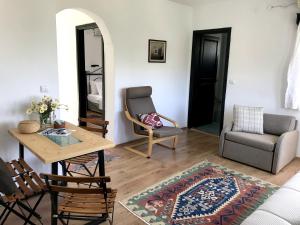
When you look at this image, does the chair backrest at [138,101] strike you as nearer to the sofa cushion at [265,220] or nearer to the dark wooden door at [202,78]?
the dark wooden door at [202,78]

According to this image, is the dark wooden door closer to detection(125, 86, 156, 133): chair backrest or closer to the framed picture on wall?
the framed picture on wall

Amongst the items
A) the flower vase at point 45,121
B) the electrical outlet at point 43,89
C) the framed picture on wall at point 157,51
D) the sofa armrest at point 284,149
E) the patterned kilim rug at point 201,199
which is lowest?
the patterned kilim rug at point 201,199

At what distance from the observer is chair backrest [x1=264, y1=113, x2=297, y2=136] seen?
142 inches

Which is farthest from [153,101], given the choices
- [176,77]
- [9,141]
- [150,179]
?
[9,141]

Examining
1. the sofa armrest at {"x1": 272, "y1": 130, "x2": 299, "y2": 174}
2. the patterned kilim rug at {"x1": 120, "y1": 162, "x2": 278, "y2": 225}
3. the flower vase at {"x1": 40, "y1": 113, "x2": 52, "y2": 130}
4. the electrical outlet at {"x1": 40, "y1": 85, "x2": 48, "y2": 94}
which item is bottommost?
the patterned kilim rug at {"x1": 120, "y1": 162, "x2": 278, "y2": 225}

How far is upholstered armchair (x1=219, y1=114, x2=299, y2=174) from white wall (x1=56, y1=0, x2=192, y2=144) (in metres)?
1.57

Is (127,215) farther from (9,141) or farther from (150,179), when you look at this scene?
(9,141)

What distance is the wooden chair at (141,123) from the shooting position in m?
3.70

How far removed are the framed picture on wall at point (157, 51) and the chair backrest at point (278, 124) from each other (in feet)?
6.88

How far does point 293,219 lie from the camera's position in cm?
165

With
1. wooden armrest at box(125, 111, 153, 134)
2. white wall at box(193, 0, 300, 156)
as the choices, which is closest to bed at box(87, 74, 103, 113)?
wooden armrest at box(125, 111, 153, 134)

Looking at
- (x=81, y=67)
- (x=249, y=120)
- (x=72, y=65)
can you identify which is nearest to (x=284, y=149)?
(x=249, y=120)

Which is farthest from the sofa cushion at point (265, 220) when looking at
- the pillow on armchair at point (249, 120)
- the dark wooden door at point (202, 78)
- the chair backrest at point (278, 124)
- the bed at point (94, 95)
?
the bed at point (94, 95)

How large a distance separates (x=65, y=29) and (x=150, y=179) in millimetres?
3547
